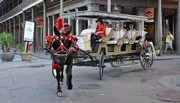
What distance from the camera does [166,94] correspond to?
923 centimetres

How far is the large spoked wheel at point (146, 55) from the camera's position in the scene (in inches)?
572

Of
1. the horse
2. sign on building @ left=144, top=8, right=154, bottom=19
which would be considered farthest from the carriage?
sign on building @ left=144, top=8, right=154, bottom=19

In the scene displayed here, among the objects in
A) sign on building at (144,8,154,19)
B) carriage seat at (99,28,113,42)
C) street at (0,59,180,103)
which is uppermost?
sign on building at (144,8,154,19)

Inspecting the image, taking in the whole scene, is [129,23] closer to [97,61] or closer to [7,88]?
[97,61]

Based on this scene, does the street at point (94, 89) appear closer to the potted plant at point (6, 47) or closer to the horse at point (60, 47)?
the horse at point (60, 47)

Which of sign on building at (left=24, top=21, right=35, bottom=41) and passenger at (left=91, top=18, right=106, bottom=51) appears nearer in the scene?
passenger at (left=91, top=18, right=106, bottom=51)

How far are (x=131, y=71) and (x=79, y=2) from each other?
40.6 feet

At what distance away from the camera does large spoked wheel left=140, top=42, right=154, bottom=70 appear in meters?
14.5

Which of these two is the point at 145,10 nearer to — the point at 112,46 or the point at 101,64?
the point at 112,46

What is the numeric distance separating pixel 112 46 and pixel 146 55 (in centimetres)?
225

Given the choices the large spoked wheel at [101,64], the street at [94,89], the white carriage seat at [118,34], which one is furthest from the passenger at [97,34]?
the street at [94,89]

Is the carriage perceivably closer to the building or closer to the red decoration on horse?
the red decoration on horse

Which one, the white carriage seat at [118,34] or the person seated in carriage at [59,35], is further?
the white carriage seat at [118,34]

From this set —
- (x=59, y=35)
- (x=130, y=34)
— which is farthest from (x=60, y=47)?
(x=130, y=34)
